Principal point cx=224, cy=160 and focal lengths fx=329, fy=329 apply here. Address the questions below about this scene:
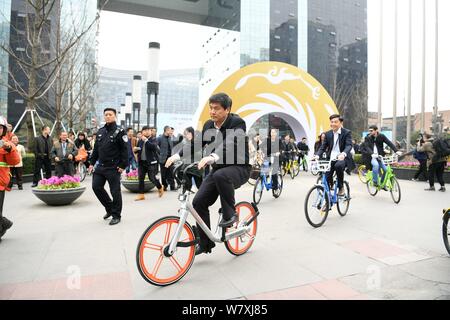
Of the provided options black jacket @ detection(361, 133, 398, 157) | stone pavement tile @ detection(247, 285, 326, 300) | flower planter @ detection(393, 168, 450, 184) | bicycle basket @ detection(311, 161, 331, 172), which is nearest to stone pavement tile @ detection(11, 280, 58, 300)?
stone pavement tile @ detection(247, 285, 326, 300)

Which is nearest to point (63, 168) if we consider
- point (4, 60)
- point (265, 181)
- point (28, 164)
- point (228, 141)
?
point (28, 164)

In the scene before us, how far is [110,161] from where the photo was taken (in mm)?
5660

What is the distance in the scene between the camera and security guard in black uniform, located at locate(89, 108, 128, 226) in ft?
18.5

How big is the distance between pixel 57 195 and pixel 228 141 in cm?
517

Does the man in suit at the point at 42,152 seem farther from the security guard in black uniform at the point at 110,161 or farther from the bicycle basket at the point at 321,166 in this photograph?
the bicycle basket at the point at 321,166

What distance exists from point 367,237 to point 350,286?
1.94m

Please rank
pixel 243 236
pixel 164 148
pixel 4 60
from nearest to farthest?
1. pixel 243 236
2. pixel 164 148
3. pixel 4 60

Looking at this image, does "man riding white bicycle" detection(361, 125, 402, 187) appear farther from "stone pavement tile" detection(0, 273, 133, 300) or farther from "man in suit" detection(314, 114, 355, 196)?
"stone pavement tile" detection(0, 273, 133, 300)

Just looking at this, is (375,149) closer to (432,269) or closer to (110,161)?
(432,269)

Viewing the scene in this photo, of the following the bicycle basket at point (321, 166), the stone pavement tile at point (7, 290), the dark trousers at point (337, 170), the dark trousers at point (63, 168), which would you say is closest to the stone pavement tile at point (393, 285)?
the bicycle basket at point (321, 166)

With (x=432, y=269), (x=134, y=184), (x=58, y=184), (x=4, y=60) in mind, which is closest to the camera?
(x=432, y=269)

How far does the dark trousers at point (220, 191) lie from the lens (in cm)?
340

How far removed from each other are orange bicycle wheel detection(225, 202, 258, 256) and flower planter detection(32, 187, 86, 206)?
469 cm

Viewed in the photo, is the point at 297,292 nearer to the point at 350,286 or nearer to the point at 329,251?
the point at 350,286
